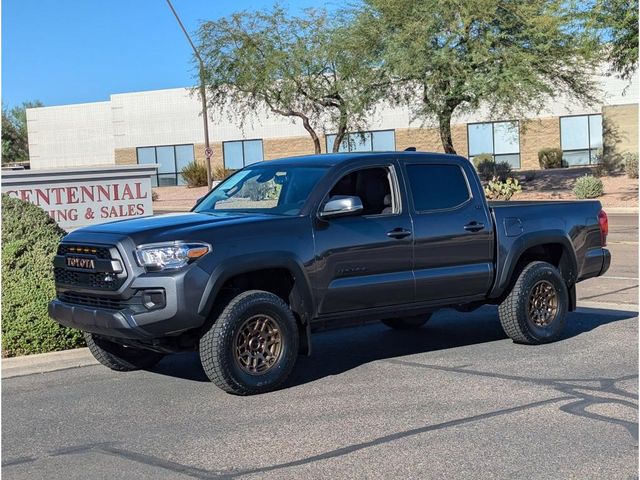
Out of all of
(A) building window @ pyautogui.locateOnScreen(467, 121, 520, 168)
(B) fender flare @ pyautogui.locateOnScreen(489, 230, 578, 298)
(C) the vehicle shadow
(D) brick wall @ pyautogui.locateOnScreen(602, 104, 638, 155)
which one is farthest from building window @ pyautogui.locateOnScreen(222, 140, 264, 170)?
(B) fender flare @ pyautogui.locateOnScreen(489, 230, 578, 298)

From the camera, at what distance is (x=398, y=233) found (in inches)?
338

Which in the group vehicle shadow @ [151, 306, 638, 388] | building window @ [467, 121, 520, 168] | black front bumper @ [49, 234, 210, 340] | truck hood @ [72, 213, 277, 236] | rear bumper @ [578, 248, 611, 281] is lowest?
vehicle shadow @ [151, 306, 638, 388]

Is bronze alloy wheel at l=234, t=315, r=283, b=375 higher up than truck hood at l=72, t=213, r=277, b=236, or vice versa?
truck hood at l=72, t=213, r=277, b=236

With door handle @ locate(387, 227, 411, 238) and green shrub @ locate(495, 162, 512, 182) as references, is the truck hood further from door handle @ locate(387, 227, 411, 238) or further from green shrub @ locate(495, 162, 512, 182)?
green shrub @ locate(495, 162, 512, 182)

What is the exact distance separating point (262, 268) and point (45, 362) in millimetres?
2624

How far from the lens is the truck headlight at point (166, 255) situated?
7.39 m

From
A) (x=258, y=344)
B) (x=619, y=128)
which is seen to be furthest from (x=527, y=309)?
(x=619, y=128)

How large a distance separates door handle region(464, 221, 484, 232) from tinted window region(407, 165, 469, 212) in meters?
→ 0.24

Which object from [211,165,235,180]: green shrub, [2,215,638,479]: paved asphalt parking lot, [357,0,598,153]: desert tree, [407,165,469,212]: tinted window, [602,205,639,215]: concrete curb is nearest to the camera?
[2,215,638,479]: paved asphalt parking lot

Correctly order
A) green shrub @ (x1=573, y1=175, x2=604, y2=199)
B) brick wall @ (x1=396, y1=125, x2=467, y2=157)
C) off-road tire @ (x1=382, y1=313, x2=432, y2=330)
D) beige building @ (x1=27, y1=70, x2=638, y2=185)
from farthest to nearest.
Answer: brick wall @ (x1=396, y1=125, x2=467, y2=157) < beige building @ (x1=27, y1=70, x2=638, y2=185) < green shrub @ (x1=573, y1=175, x2=604, y2=199) < off-road tire @ (x1=382, y1=313, x2=432, y2=330)

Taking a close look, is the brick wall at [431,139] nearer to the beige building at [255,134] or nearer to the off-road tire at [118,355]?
the beige building at [255,134]

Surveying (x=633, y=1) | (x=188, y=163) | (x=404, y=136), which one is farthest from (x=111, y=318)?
(x=188, y=163)

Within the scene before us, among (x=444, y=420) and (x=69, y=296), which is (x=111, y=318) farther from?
(x=444, y=420)

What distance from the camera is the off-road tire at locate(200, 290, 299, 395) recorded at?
746cm
